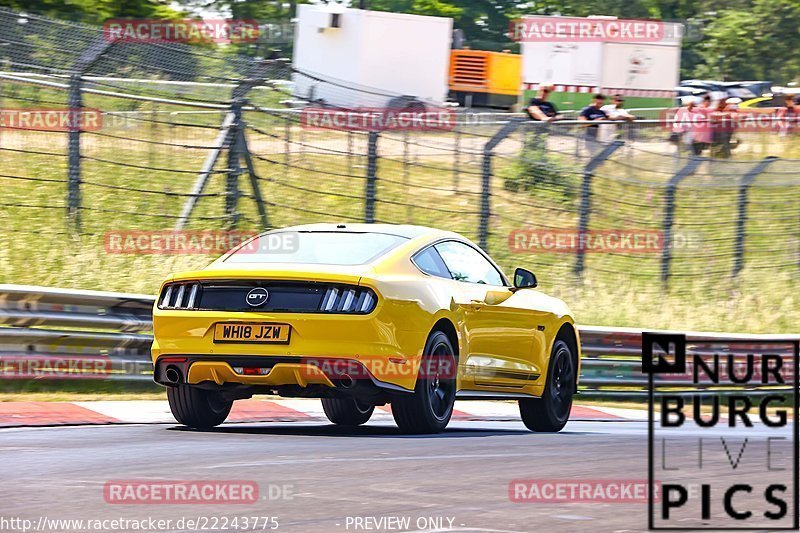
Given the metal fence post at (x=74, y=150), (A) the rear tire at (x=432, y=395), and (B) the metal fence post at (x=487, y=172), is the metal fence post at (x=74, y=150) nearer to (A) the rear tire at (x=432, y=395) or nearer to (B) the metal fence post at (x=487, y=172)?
(B) the metal fence post at (x=487, y=172)

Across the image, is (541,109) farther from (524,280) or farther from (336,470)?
(336,470)

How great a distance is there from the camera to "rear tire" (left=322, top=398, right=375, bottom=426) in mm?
11364

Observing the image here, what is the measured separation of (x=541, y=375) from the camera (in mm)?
11242

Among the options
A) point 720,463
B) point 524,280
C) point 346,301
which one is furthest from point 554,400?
point 346,301

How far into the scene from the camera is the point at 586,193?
18.4m

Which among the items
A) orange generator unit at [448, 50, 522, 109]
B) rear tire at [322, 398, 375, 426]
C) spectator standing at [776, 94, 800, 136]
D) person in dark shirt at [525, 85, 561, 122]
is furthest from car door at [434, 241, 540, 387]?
orange generator unit at [448, 50, 522, 109]

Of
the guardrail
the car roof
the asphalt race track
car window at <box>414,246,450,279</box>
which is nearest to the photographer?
the asphalt race track

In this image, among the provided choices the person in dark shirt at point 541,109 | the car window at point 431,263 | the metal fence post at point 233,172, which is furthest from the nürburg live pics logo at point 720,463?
the person in dark shirt at point 541,109

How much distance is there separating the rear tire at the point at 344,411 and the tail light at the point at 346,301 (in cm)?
213

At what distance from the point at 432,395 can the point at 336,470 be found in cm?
187

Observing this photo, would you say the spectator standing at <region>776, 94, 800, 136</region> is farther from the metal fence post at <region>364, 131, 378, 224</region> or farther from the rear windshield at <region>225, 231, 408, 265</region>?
Result: the rear windshield at <region>225, 231, 408, 265</region>

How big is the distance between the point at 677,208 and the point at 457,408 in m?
6.31

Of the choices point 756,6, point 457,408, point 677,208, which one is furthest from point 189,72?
point 756,6

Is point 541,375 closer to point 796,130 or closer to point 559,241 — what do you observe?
point 559,241
